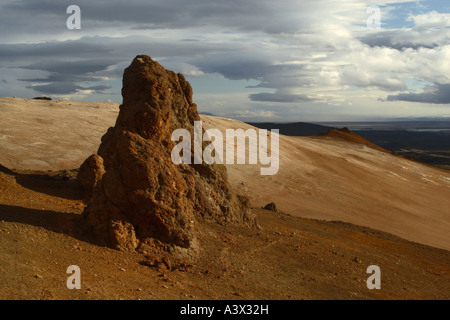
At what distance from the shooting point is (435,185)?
99.2ft

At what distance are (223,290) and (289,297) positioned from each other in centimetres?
92

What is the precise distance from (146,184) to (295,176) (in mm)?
15109

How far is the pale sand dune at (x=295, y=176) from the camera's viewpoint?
1639cm

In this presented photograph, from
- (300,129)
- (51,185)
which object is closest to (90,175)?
(51,185)

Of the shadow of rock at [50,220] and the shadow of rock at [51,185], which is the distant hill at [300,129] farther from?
the shadow of rock at [50,220]

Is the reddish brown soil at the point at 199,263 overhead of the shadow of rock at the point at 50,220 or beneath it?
beneath

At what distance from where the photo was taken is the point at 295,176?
21.6m

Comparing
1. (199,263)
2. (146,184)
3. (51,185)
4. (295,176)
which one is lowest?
(295,176)

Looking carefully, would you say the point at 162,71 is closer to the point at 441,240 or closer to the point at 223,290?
the point at 223,290

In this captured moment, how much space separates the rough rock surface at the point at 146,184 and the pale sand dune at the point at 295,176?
24.6 ft

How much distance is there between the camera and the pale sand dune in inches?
645

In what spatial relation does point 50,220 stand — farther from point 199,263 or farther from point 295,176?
point 295,176

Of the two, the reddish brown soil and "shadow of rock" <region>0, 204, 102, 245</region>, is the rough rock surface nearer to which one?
"shadow of rock" <region>0, 204, 102, 245</region>

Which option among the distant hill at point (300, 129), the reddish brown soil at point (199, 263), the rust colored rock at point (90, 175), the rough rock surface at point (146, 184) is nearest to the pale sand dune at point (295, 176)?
the rust colored rock at point (90, 175)
